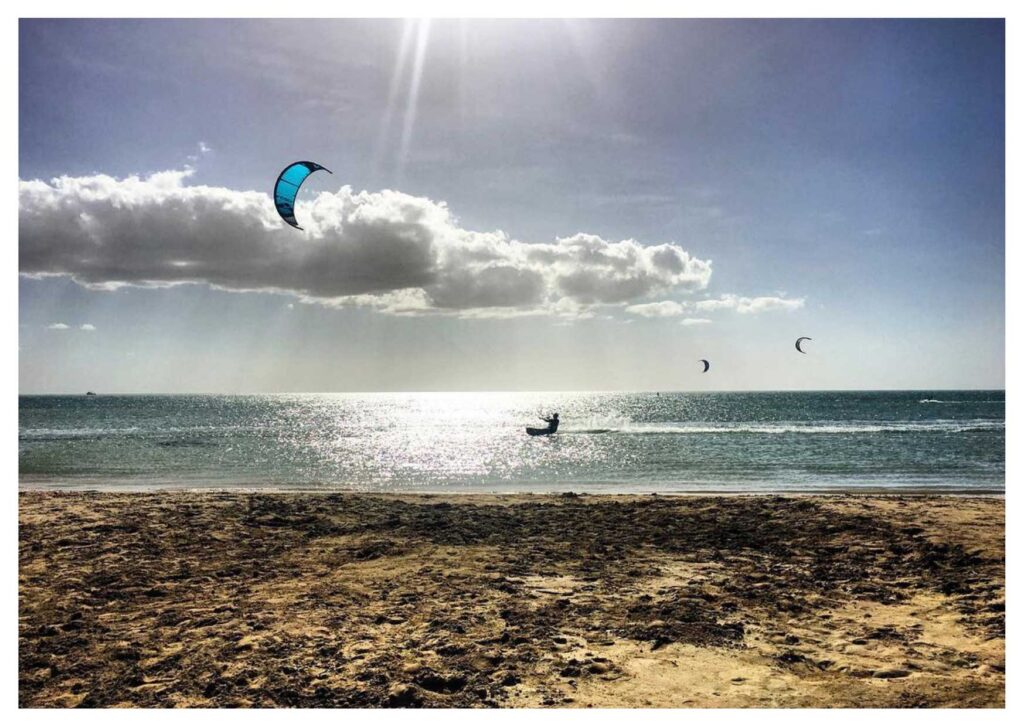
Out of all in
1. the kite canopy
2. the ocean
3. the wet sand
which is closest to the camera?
the wet sand

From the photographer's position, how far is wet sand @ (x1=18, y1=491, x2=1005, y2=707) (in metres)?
4.67

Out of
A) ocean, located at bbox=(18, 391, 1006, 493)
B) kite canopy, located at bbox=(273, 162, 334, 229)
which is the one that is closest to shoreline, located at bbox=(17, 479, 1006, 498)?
ocean, located at bbox=(18, 391, 1006, 493)

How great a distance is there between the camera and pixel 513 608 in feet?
20.7

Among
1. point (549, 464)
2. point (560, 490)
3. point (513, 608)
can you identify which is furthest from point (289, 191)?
point (549, 464)

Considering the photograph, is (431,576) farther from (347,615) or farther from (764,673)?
(764,673)

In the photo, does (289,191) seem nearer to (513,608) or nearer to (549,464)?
(513,608)

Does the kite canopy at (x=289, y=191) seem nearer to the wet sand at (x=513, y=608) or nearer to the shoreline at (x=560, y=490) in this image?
the wet sand at (x=513, y=608)

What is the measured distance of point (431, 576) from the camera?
7477 millimetres

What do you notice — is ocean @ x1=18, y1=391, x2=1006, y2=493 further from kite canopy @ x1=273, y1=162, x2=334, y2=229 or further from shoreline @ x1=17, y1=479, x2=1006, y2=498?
kite canopy @ x1=273, y1=162, x2=334, y2=229

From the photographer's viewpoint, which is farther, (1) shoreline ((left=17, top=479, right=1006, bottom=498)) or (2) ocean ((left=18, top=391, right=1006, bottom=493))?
(2) ocean ((left=18, top=391, right=1006, bottom=493))

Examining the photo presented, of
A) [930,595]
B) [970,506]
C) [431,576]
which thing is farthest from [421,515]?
[970,506]

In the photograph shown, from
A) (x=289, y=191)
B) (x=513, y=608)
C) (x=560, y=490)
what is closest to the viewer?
(x=513, y=608)

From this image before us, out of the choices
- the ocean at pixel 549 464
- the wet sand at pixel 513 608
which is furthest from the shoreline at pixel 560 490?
the wet sand at pixel 513 608

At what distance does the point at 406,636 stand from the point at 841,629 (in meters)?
4.45
